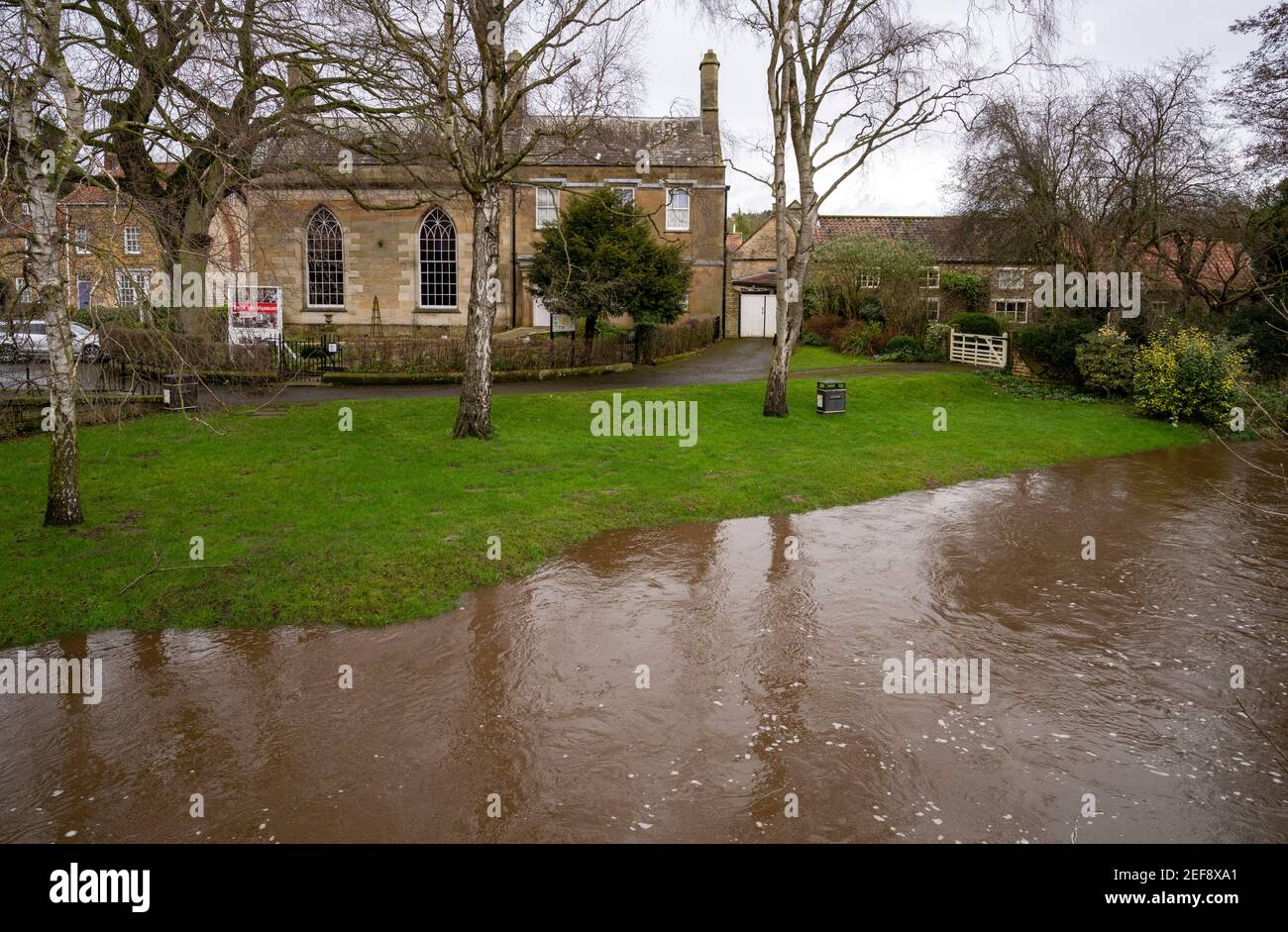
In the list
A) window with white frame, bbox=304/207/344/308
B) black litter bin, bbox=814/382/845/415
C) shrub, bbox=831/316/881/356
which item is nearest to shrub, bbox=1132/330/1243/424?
black litter bin, bbox=814/382/845/415

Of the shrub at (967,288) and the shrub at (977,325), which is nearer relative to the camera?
the shrub at (977,325)

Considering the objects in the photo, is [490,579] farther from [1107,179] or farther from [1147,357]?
[1107,179]

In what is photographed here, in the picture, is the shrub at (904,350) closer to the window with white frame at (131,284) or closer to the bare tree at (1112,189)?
the bare tree at (1112,189)

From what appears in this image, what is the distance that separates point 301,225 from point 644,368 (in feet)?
57.3

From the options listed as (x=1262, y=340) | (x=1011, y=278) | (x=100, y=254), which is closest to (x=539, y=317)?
(x=1011, y=278)

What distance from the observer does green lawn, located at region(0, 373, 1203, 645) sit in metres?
9.93

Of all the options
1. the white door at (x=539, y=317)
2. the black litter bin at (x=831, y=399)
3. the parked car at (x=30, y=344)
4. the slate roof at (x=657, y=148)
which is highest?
the slate roof at (x=657, y=148)

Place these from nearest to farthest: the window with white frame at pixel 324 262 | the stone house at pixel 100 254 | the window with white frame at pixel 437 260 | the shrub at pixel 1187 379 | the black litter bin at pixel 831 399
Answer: the stone house at pixel 100 254 → the black litter bin at pixel 831 399 → the shrub at pixel 1187 379 → the window with white frame at pixel 437 260 → the window with white frame at pixel 324 262

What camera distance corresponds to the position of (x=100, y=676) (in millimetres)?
8172

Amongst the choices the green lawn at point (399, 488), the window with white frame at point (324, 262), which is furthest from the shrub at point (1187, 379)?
the window with white frame at point (324, 262)

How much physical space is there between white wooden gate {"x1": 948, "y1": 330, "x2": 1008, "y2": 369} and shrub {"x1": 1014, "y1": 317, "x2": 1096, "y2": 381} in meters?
1.49

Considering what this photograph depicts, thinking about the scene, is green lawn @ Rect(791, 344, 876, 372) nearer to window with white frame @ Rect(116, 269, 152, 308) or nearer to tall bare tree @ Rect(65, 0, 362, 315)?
tall bare tree @ Rect(65, 0, 362, 315)

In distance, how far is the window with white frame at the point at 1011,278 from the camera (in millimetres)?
32725

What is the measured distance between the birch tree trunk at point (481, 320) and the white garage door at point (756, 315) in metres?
27.7
